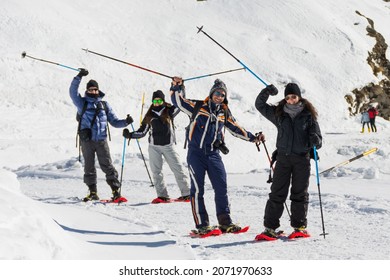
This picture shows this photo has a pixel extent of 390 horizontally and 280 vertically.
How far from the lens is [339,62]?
39594mm

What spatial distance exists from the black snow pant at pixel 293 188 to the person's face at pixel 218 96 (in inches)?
41.5

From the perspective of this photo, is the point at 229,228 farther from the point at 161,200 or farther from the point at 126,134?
the point at 126,134

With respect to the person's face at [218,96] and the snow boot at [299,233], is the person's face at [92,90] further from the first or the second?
the snow boot at [299,233]

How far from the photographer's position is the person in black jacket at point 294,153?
20.1 feet

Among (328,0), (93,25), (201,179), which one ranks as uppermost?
(328,0)

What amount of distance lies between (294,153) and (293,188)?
0.45 meters

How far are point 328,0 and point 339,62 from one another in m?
12.5

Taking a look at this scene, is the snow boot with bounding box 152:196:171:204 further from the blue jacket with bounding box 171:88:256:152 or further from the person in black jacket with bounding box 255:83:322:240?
the person in black jacket with bounding box 255:83:322:240

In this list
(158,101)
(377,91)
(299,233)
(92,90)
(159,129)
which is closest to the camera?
(299,233)

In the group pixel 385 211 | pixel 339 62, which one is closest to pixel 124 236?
pixel 385 211

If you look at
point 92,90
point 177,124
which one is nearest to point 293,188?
point 92,90

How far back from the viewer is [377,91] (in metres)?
37.8
